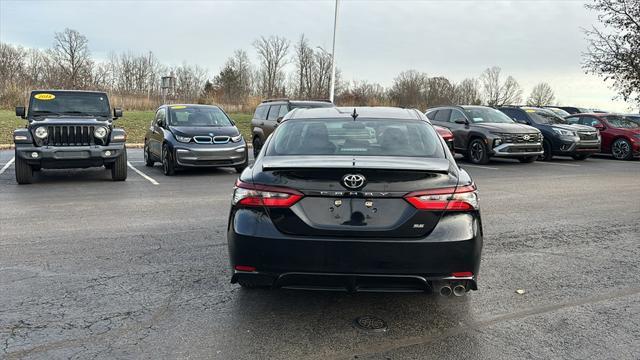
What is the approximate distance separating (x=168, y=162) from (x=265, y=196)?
369 inches

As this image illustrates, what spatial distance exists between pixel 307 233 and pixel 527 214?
5.56 m

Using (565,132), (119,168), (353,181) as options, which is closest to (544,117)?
(565,132)

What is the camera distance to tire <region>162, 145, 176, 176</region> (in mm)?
12227

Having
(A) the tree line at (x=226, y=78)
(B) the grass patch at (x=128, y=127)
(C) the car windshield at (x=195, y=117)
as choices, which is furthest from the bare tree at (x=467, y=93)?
(C) the car windshield at (x=195, y=117)

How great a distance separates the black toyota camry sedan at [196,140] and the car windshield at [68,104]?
59.7 inches

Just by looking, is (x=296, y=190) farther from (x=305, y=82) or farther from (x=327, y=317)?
(x=305, y=82)

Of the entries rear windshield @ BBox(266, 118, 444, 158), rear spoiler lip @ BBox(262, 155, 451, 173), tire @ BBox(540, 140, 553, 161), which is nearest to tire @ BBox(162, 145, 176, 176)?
rear windshield @ BBox(266, 118, 444, 158)

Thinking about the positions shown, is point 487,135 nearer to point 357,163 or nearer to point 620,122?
point 620,122

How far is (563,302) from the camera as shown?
4258mm

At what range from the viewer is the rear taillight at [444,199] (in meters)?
3.43

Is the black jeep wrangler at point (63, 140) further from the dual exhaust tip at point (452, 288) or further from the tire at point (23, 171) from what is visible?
the dual exhaust tip at point (452, 288)

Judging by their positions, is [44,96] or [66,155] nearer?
[66,155]

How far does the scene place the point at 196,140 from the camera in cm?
1208

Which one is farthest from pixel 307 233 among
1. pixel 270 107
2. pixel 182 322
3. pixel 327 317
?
pixel 270 107
